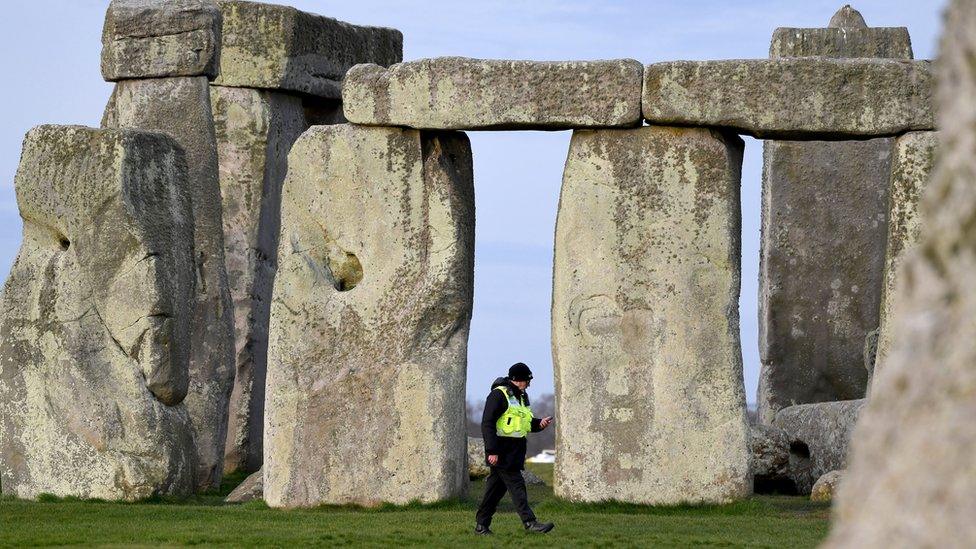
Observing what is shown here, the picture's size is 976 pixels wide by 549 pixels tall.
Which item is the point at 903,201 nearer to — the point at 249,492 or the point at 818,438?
the point at 818,438

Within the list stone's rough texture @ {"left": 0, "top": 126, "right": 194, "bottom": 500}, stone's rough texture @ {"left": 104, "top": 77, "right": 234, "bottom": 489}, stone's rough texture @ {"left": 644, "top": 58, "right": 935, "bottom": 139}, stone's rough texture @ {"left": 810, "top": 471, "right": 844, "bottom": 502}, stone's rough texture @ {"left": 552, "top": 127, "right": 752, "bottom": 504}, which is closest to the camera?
stone's rough texture @ {"left": 644, "top": 58, "right": 935, "bottom": 139}

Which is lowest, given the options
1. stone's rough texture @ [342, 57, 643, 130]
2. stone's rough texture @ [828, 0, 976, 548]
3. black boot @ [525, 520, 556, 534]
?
black boot @ [525, 520, 556, 534]

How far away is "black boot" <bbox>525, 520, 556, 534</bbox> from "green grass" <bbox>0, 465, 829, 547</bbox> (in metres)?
0.06

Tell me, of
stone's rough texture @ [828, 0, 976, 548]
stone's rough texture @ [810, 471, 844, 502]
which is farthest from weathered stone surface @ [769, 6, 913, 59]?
stone's rough texture @ [828, 0, 976, 548]

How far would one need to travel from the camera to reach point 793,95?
13586mm

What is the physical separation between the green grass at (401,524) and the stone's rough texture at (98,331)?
34cm

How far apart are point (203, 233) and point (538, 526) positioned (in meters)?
6.87

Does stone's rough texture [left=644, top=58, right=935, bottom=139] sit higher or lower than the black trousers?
higher

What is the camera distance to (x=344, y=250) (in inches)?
572

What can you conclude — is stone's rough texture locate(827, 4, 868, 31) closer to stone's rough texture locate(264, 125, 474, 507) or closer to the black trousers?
stone's rough texture locate(264, 125, 474, 507)

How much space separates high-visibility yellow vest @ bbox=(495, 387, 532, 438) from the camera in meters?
11.7

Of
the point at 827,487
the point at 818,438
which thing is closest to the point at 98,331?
the point at 827,487

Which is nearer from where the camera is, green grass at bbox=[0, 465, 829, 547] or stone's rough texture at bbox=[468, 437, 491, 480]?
Result: green grass at bbox=[0, 465, 829, 547]

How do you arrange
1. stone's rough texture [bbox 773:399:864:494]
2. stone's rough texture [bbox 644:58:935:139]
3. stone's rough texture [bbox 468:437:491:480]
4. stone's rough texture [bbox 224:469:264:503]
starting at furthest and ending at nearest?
stone's rough texture [bbox 468:437:491:480]
stone's rough texture [bbox 773:399:864:494]
stone's rough texture [bbox 224:469:264:503]
stone's rough texture [bbox 644:58:935:139]
